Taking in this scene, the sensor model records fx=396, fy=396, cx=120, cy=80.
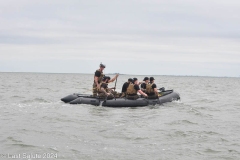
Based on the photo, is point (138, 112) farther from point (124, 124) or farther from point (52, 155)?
point (52, 155)

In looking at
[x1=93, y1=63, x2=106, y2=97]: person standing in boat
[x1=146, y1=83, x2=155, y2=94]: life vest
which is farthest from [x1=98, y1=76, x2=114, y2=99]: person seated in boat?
[x1=146, y1=83, x2=155, y2=94]: life vest

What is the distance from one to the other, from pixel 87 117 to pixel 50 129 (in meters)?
2.95

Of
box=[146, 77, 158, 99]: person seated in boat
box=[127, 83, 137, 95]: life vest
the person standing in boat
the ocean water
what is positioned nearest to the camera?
the ocean water

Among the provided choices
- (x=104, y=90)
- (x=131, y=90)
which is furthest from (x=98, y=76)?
(x=131, y=90)

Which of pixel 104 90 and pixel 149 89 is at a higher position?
pixel 149 89

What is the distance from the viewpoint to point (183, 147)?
10.4 metres

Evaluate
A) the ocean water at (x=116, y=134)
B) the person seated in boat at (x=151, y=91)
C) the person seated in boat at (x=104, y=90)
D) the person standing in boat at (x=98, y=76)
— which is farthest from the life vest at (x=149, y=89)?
the person standing in boat at (x=98, y=76)

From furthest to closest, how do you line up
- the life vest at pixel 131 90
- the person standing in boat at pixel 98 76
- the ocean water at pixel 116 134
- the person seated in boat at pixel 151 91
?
the person seated in boat at pixel 151 91 → the life vest at pixel 131 90 → the person standing in boat at pixel 98 76 → the ocean water at pixel 116 134

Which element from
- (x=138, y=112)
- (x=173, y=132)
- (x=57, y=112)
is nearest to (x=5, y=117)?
(x=57, y=112)

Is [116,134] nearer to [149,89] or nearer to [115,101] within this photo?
[115,101]

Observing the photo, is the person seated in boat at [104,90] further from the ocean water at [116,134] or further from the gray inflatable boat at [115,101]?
the ocean water at [116,134]

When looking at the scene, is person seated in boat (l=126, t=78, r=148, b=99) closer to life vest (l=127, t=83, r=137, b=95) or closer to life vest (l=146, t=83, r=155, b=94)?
life vest (l=127, t=83, r=137, b=95)

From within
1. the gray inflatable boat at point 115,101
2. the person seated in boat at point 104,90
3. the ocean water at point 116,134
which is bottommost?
the ocean water at point 116,134

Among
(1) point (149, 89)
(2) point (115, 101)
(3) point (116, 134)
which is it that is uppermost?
(1) point (149, 89)
